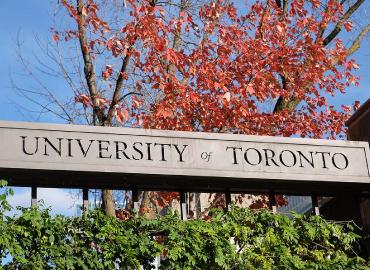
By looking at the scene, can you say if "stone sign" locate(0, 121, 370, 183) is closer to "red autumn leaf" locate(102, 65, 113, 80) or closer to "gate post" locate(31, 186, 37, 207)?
"gate post" locate(31, 186, 37, 207)

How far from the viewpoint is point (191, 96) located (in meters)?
13.8

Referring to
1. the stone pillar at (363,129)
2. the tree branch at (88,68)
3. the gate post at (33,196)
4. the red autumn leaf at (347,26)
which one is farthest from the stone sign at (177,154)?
the red autumn leaf at (347,26)

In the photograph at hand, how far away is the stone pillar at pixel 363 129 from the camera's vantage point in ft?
33.0

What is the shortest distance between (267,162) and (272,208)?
0.66m

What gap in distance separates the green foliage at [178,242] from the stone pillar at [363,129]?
2.91 feet

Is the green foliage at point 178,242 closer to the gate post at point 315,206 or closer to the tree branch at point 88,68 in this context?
the gate post at point 315,206

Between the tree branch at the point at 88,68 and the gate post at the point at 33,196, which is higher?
the tree branch at the point at 88,68

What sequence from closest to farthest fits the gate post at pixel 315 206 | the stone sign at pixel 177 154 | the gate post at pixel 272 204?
the stone sign at pixel 177 154
the gate post at pixel 272 204
the gate post at pixel 315 206

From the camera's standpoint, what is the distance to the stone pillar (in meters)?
10.1

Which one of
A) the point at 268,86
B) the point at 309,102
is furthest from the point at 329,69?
the point at 268,86

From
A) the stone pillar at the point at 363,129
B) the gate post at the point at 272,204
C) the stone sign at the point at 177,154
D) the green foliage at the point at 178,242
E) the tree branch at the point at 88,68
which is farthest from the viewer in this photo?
the tree branch at the point at 88,68

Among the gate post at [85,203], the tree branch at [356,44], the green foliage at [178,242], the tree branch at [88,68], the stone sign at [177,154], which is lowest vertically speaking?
the green foliage at [178,242]

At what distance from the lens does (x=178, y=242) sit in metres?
8.16

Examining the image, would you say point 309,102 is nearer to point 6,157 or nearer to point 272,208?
point 272,208
